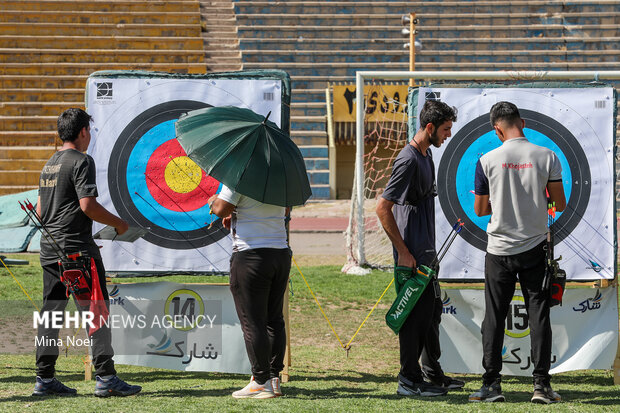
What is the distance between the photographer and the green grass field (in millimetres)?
4352

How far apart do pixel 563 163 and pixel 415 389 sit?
1.98 metres

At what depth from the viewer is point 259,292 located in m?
4.48

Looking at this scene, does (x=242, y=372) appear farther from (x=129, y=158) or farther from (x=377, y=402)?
(x=129, y=158)

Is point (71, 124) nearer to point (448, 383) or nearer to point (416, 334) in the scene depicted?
point (416, 334)

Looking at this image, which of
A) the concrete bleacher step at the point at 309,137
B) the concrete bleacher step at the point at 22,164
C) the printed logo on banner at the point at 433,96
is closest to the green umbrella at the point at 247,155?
the printed logo on banner at the point at 433,96

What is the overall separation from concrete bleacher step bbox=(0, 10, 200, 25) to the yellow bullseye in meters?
18.3

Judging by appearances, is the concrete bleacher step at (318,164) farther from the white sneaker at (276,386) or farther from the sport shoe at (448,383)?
the white sneaker at (276,386)

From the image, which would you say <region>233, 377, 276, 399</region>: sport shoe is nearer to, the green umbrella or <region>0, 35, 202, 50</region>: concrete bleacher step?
the green umbrella

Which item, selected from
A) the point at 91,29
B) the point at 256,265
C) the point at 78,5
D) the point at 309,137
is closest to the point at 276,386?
the point at 256,265

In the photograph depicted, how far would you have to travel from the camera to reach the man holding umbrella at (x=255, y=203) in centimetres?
439

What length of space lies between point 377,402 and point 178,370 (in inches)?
62.7

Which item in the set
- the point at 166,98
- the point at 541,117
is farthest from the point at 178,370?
the point at 541,117

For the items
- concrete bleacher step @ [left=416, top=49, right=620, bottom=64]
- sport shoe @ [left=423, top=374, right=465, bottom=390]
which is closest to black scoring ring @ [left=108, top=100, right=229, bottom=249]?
sport shoe @ [left=423, top=374, right=465, bottom=390]

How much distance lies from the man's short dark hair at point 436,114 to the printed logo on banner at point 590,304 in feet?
5.48
